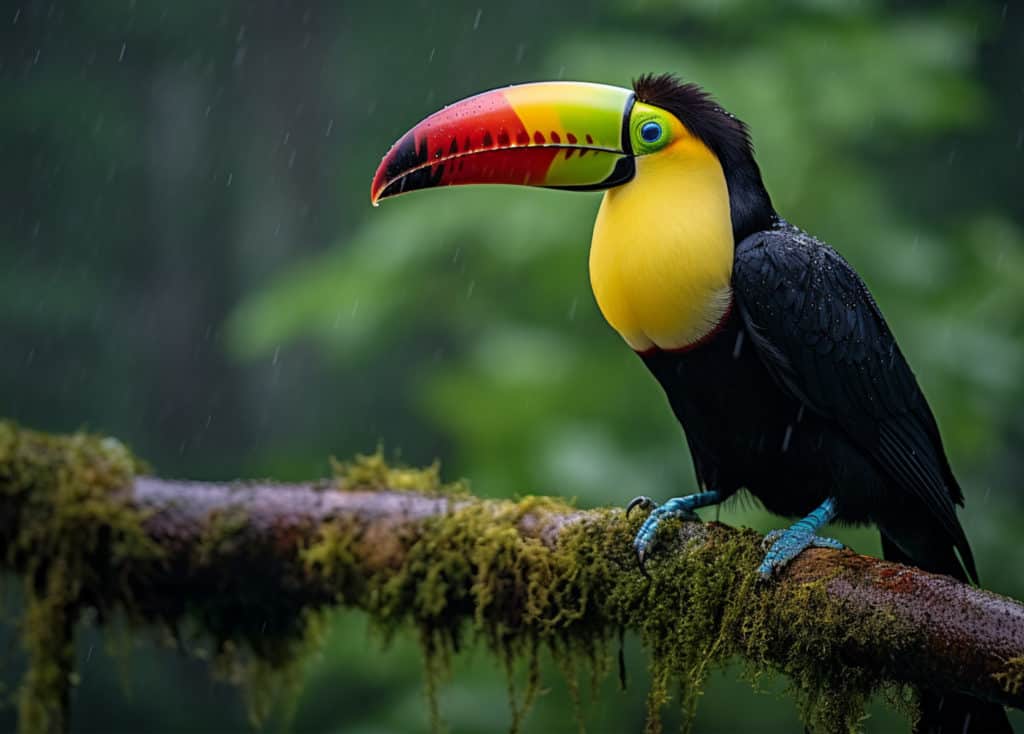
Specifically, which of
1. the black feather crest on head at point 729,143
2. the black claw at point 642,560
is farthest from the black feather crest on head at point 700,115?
the black claw at point 642,560

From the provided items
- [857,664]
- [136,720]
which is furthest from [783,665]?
[136,720]

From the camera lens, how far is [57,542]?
338 centimetres

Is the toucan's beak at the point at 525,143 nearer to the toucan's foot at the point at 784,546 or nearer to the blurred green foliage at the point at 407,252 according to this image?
the toucan's foot at the point at 784,546

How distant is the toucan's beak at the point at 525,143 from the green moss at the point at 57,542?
119 cm

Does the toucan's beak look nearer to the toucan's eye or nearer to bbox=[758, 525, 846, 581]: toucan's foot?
the toucan's eye

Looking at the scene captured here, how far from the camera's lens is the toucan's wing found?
281 cm

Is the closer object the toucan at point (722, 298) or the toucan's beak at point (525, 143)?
the toucan at point (722, 298)

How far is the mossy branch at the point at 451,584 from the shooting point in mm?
2350

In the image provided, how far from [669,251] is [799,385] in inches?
17.1

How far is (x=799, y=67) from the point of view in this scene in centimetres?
522

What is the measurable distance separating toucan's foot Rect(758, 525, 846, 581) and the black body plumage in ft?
0.81

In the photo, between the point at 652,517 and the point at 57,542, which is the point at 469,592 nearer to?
the point at 652,517

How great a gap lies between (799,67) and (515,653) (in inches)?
122

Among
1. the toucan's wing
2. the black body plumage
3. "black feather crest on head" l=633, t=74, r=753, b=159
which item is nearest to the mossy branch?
the black body plumage
